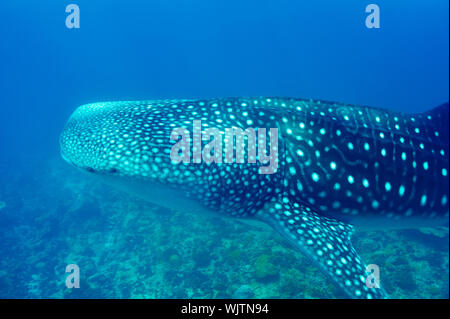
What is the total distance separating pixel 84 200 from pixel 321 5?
4204 inches

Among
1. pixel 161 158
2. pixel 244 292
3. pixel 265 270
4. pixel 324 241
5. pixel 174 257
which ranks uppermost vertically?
pixel 161 158

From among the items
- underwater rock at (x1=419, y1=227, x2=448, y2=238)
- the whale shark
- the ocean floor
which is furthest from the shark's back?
underwater rock at (x1=419, y1=227, x2=448, y2=238)

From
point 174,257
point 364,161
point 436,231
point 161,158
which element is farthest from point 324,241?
point 436,231

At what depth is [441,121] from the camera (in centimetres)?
489

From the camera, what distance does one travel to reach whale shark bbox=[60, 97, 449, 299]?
3.78 meters

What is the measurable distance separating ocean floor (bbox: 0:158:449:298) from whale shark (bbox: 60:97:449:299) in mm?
1042

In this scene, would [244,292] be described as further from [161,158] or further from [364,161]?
[161,158]

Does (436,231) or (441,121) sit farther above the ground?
(441,121)

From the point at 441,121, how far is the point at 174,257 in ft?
25.3

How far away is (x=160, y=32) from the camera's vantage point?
130 meters

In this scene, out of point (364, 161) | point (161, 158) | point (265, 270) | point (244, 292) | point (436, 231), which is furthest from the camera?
point (436, 231)

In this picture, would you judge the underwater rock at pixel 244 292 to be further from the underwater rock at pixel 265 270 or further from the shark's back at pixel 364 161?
the shark's back at pixel 364 161

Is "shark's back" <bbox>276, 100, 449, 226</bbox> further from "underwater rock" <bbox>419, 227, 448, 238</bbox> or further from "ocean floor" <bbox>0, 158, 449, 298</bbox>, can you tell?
"underwater rock" <bbox>419, 227, 448, 238</bbox>
